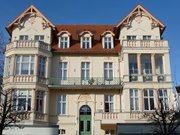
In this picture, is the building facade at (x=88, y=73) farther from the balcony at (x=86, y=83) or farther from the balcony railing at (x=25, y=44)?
the balcony railing at (x=25, y=44)

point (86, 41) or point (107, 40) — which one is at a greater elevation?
point (107, 40)

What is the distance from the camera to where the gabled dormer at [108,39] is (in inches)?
1307

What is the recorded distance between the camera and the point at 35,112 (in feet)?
91.6

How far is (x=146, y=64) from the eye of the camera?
31.5m

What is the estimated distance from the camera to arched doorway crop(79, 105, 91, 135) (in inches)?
1176

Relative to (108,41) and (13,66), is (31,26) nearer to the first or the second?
(13,66)

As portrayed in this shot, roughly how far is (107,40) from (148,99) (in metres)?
8.86

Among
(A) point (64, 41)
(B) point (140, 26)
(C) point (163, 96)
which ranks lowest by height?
(C) point (163, 96)

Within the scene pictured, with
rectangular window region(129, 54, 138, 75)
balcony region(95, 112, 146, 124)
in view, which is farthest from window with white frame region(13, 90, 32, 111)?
rectangular window region(129, 54, 138, 75)

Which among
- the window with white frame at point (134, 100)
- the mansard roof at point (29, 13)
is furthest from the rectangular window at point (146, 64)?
the mansard roof at point (29, 13)

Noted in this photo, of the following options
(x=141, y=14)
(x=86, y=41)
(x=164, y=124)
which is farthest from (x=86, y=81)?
(x=164, y=124)

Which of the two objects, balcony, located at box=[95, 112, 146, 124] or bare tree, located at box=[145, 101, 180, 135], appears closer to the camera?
bare tree, located at box=[145, 101, 180, 135]

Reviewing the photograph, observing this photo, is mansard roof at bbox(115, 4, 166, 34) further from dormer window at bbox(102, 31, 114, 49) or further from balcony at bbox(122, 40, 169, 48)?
balcony at bbox(122, 40, 169, 48)

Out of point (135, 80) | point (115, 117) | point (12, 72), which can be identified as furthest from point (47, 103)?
point (135, 80)
